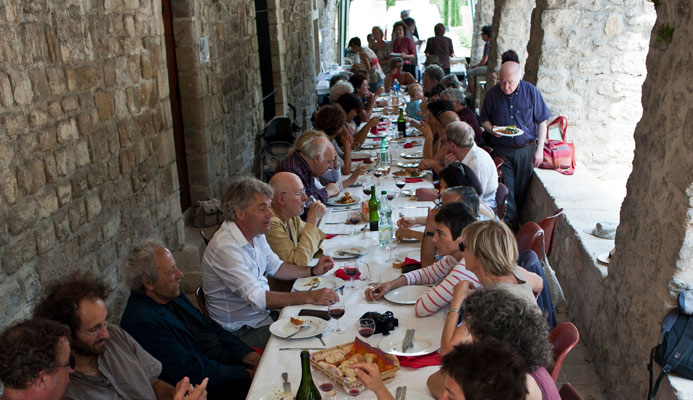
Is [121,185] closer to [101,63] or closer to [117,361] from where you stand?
[101,63]

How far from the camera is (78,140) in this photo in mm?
3795

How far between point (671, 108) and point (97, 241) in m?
3.40

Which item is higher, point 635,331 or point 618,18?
point 618,18

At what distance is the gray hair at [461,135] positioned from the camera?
4.98 m

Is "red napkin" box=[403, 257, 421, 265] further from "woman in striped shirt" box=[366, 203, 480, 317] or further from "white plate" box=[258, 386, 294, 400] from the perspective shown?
"white plate" box=[258, 386, 294, 400]

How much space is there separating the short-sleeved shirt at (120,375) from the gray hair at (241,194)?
3.26ft

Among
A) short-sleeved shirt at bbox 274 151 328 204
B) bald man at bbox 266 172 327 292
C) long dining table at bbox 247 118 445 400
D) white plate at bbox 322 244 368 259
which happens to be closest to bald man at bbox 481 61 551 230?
long dining table at bbox 247 118 445 400

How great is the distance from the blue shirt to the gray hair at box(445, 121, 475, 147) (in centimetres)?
121

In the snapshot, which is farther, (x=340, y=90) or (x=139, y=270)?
(x=340, y=90)

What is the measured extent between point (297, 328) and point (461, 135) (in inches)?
102

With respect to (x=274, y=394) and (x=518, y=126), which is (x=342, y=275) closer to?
(x=274, y=394)

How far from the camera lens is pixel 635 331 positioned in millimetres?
3189

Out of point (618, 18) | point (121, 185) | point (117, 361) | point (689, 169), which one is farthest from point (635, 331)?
point (618, 18)

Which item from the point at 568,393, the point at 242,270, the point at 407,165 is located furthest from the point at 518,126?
the point at 568,393
